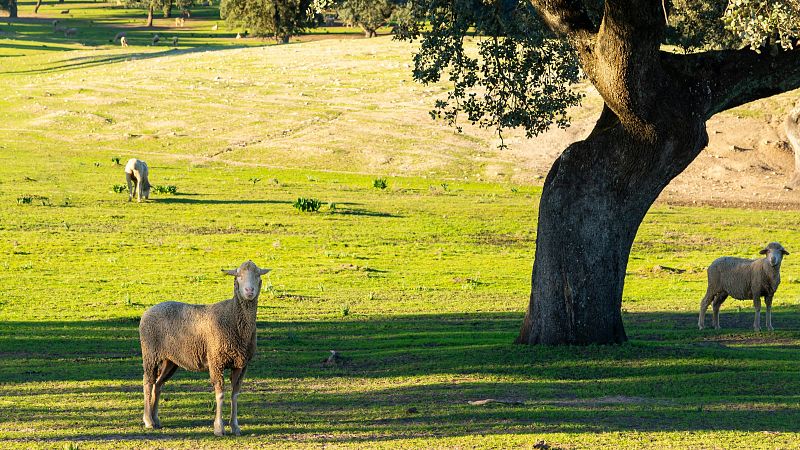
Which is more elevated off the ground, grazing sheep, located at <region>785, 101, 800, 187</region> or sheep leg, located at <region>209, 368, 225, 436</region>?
grazing sheep, located at <region>785, 101, 800, 187</region>

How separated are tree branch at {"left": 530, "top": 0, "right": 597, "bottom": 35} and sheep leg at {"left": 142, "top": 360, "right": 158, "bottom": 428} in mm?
9210

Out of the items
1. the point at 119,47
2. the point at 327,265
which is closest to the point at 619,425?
the point at 327,265

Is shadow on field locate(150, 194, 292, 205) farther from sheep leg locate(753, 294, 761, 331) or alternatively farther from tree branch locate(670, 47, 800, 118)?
tree branch locate(670, 47, 800, 118)

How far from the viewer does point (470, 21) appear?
2309cm

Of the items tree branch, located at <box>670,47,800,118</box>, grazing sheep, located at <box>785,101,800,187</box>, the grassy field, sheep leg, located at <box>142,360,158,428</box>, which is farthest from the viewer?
grazing sheep, located at <box>785,101,800,187</box>

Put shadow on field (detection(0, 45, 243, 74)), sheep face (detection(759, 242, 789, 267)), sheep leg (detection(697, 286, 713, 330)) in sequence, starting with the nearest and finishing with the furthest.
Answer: sheep face (detection(759, 242, 789, 267)) < sheep leg (detection(697, 286, 713, 330)) < shadow on field (detection(0, 45, 243, 74))

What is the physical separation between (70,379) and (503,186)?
3812cm

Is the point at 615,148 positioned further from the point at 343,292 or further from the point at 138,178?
the point at 138,178

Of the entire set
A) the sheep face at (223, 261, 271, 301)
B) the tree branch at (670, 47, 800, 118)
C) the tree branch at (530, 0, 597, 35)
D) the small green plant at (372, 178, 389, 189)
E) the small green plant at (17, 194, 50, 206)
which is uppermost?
the tree branch at (530, 0, 597, 35)

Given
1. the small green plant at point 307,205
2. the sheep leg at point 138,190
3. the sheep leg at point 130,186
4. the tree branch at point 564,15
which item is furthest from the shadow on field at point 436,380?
the sheep leg at point 130,186

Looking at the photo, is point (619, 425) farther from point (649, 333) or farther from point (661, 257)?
point (661, 257)

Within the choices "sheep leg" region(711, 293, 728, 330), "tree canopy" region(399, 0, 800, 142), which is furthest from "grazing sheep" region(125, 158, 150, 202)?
"sheep leg" region(711, 293, 728, 330)

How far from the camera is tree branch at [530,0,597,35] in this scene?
20.4 metres

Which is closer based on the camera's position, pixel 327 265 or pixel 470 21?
pixel 470 21
